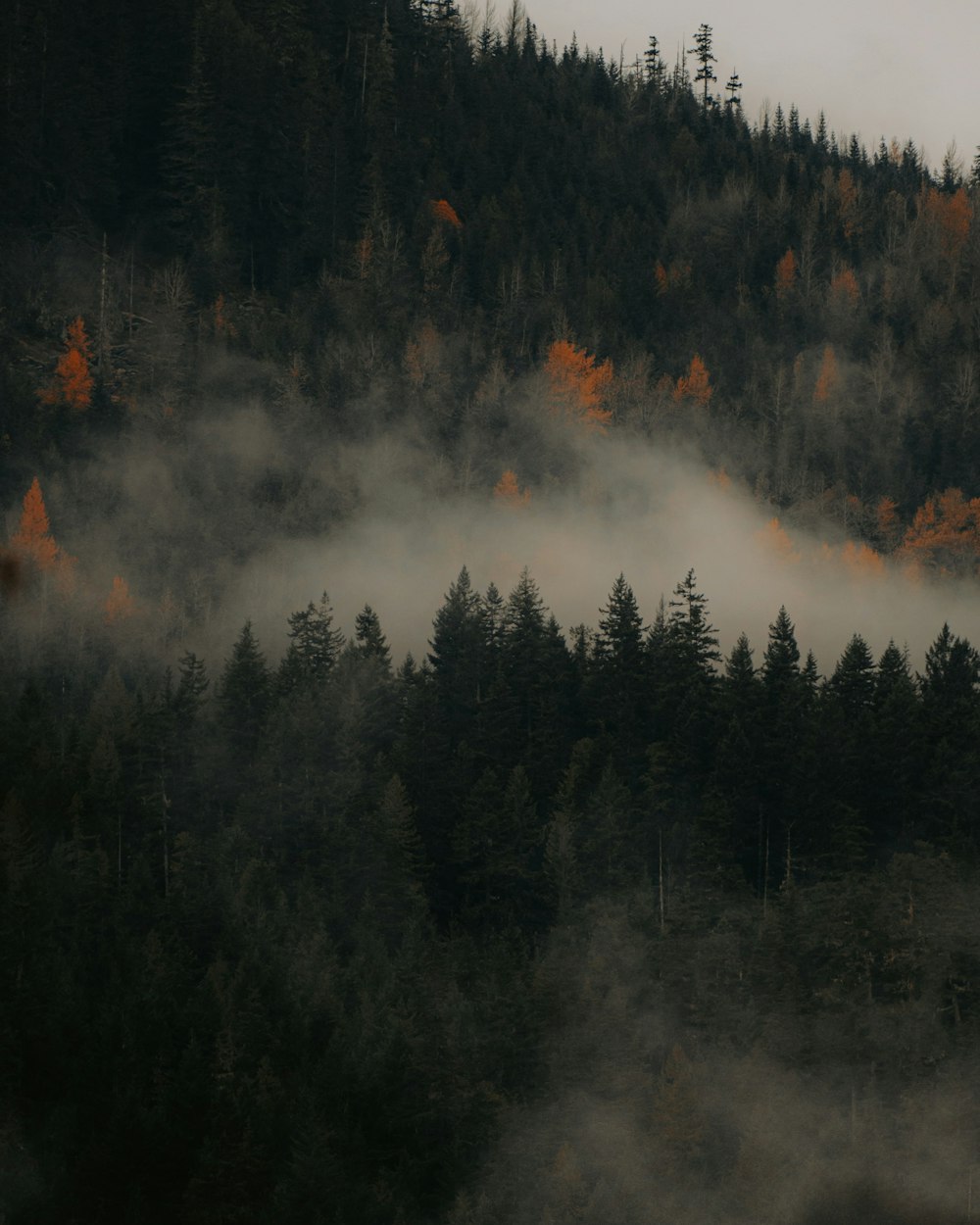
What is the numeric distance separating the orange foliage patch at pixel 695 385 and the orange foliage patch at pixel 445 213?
29.6 meters

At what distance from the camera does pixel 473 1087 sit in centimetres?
6166

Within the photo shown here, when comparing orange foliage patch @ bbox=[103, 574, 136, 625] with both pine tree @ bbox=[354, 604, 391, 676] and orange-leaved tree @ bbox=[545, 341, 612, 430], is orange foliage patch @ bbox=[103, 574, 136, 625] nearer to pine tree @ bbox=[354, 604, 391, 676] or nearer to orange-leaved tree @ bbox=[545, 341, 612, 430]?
pine tree @ bbox=[354, 604, 391, 676]

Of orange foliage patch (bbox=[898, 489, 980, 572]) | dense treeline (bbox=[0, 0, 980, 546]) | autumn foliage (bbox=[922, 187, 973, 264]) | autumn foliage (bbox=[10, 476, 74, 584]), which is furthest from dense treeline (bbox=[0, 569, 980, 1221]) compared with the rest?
autumn foliage (bbox=[922, 187, 973, 264])

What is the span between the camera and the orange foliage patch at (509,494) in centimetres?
13738

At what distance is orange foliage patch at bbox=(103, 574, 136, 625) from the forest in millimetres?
703

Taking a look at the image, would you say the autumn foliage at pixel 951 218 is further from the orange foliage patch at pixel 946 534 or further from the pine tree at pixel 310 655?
the pine tree at pixel 310 655

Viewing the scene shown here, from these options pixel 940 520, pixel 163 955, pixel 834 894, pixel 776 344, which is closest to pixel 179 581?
pixel 163 955

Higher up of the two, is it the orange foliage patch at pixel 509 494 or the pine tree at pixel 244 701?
the orange foliage patch at pixel 509 494

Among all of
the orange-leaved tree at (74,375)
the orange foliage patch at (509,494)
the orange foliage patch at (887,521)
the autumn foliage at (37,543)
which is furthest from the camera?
the orange foliage patch at (887,521)

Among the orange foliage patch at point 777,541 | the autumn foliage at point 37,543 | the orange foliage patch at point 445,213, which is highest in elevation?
the orange foliage patch at point 445,213

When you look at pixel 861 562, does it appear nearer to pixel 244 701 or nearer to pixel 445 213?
pixel 445 213

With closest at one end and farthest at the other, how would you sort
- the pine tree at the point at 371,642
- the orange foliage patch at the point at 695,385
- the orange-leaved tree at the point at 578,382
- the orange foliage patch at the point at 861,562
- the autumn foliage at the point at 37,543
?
the pine tree at the point at 371,642
the autumn foliage at the point at 37,543
the orange foliage patch at the point at 861,562
the orange-leaved tree at the point at 578,382
the orange foliage patch at the point at 695,385

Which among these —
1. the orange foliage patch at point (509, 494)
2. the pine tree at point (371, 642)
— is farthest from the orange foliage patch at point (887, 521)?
the pine tree at point (371, 642)

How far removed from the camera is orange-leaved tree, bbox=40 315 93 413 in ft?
414
